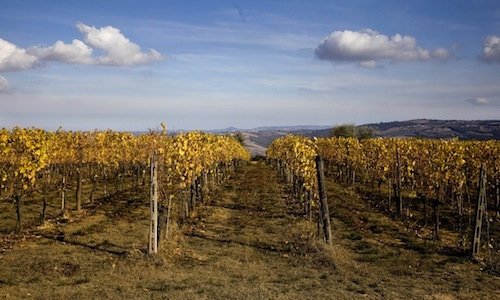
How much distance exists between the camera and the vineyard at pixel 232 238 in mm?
13695

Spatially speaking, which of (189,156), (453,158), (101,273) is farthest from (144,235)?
(453,158)

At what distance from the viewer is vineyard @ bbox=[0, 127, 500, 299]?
13.7 m

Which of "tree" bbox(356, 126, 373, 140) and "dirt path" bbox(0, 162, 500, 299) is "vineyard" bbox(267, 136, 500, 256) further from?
"tree" bbox(356, 126, 373, 140)

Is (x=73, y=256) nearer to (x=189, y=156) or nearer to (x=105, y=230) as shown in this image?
(x=105, y=230)

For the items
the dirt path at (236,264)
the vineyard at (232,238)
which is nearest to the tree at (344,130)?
the vineyard at (232,238)

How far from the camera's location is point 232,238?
811 inches

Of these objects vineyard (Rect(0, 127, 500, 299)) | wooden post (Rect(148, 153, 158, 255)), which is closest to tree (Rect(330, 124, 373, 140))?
vineyard (Rect(0, 127, 500, 299))

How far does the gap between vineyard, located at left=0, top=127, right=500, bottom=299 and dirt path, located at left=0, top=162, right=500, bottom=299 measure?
60mm

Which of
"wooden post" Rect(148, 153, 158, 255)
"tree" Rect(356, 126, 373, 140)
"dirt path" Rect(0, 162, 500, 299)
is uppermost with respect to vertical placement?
"tree" Rect(356, 126, 373, 140)

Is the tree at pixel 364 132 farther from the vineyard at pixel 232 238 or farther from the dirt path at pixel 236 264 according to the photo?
the dirt path at pixel 236 264

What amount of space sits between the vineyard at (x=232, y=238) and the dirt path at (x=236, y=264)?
0.06 meters

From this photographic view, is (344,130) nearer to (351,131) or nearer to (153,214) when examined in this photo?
(351,131)

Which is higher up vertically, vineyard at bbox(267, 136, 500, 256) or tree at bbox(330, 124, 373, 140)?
tree at bbox(330, 124, 373, 140)

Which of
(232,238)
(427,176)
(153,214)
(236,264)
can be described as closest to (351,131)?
(427,176)
